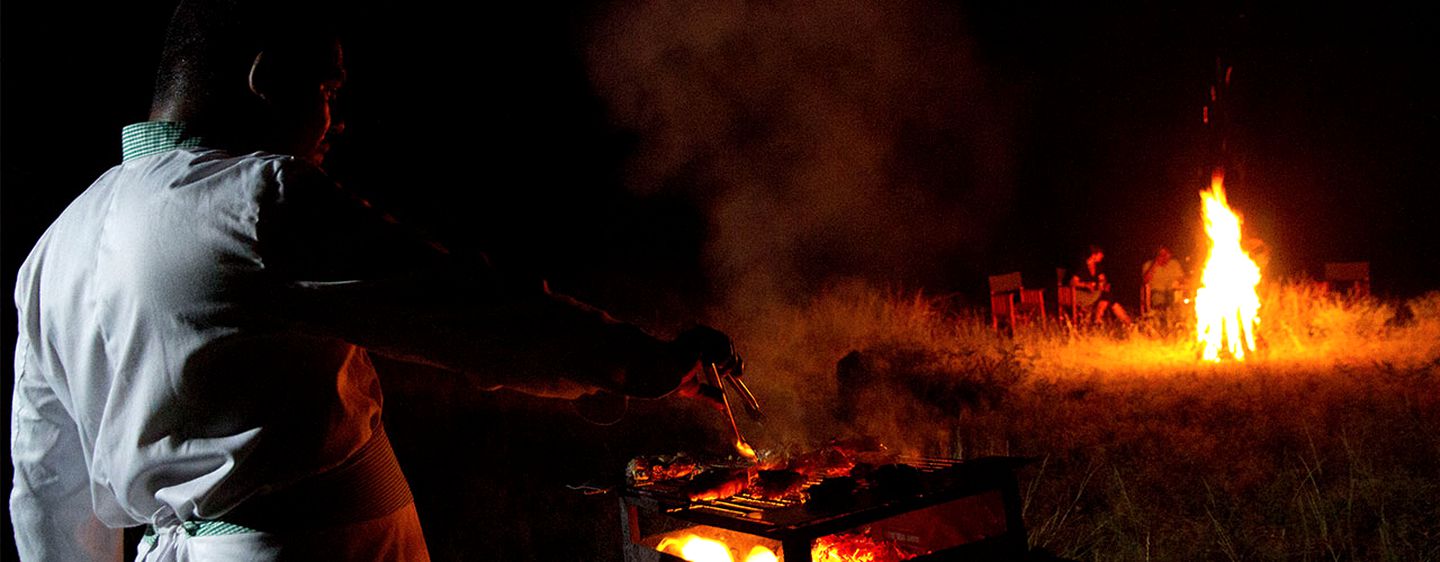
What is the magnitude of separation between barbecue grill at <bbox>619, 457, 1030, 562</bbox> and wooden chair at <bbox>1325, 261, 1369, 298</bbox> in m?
10.0

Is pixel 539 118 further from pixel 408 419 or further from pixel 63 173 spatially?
pixel 63 173

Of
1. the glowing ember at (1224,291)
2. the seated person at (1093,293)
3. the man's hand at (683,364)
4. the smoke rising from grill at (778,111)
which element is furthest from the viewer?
the seated person at (1093,293)

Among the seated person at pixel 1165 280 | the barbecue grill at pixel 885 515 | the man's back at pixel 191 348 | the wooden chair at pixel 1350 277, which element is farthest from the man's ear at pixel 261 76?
the wooden chair at pixel 1350 277

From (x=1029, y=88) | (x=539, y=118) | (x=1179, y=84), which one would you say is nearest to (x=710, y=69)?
(x=539, y=118)

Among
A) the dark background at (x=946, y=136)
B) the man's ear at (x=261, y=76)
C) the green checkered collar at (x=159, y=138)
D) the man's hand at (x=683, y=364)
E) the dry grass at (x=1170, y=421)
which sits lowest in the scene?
the dry grass at (x=1170, y=421)

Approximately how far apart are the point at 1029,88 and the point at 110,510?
15531mm

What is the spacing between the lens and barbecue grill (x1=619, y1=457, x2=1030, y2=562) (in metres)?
2.38

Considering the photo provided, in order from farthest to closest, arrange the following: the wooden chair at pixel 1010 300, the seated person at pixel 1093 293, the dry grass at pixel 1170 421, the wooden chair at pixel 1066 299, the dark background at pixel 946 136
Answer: the seated person at pixel 1093 293, the wooden chair at pixel 1066 299, the wooden chair at pixel 1010 300, the dark background at pixel 946 136, the dry grass at pixel 1170 421

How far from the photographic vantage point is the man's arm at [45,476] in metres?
1.78

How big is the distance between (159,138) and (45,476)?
67 cm

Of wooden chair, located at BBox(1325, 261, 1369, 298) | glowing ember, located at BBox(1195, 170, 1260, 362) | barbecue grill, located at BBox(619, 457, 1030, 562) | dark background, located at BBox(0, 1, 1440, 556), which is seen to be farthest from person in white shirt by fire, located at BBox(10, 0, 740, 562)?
wooden chair, located at BBox(1325, 261, 1369, 298)

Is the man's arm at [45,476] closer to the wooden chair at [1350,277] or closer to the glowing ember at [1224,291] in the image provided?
the glowing ember at [1224,291]

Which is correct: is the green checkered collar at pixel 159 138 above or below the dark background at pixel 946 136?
below

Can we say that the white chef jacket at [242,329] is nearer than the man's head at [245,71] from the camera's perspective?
Yes
